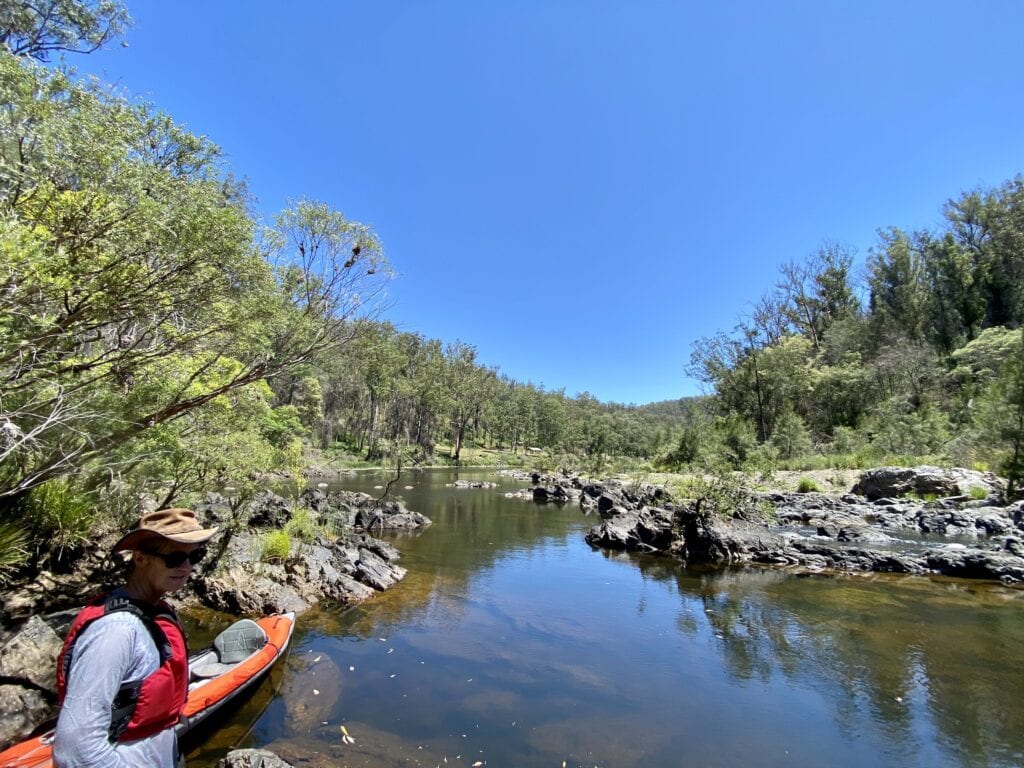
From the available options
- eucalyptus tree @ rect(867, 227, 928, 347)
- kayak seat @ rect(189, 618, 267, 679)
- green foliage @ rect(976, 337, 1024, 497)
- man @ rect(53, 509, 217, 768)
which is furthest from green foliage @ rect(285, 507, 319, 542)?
eucalyptus tree @ rect(867, 227, 928, 347)

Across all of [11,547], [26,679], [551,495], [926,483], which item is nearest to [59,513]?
[11,547]

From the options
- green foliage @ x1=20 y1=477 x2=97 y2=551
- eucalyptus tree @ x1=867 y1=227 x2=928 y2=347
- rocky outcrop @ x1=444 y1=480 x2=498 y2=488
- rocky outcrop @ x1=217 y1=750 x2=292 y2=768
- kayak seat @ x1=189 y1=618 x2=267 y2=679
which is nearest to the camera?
rocky outcrop @ x1=217 y1=750 x2=292 y2=768

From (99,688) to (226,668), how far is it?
583cm

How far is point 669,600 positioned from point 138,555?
43.0ft

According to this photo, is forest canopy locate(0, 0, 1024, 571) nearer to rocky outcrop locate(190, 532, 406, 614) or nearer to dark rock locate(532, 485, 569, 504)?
rocky outcrop locate(190, 532, 406, 614)

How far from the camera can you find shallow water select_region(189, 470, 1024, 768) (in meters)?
6.75

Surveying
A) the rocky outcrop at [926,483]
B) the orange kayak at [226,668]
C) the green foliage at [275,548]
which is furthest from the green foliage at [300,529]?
the rocky outcrop at [926,483]

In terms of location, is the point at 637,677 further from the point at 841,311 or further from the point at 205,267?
the point at 841,311

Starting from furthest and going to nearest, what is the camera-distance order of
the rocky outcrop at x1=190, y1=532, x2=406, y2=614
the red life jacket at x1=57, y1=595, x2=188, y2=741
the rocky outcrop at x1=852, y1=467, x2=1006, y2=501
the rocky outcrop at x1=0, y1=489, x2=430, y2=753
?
1. the rocky outcrop at x1=852, y1=467, x2=1006, y2=501
2. the rocky outcrop at x1=190, y1=532, x2=406, y2=614
3. the rocky outcrop at x1=0, y1=489, x2=430, y2=753
4. the red life jacket at x1=57, y1=595, x2=188, y2=741

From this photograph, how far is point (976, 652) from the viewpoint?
31.8 ft

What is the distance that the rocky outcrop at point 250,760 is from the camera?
15.7ft

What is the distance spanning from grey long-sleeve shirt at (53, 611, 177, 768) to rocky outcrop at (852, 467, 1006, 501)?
2990 centimetres

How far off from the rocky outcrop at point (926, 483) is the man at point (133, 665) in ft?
97.6

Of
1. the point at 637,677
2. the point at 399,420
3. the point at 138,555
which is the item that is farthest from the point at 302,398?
the point at 138,555
